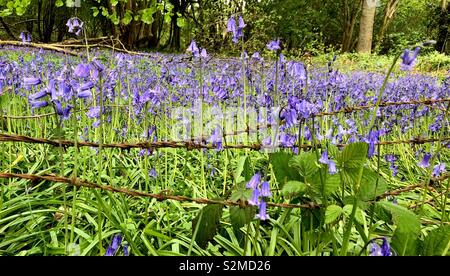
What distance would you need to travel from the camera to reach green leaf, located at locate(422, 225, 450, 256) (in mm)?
1618

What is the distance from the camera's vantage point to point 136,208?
257cm

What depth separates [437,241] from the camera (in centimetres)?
164

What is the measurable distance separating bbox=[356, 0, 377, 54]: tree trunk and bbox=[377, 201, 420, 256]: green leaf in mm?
16204

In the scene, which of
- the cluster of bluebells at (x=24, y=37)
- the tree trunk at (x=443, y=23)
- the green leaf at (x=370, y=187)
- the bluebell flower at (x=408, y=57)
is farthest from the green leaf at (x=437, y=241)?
the tree trunk at (x=443, y=23)

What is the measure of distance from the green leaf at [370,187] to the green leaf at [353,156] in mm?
113

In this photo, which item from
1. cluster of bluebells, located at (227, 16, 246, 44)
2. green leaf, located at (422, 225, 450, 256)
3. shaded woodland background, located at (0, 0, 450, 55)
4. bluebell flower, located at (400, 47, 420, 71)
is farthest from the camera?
shaded woodland background, located at (0, 0, 450, 55)

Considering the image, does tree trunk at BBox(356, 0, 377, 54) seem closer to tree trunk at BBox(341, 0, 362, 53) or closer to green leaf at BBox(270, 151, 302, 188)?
tree trunk at BBox(341, 0, 362, 53)

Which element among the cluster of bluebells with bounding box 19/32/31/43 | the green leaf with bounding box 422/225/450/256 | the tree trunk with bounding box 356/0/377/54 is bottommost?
the green leaf with bounding box 422/225/450/256

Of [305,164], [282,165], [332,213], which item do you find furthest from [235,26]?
[332,213]

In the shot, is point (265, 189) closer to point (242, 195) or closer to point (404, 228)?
point (242, 195)

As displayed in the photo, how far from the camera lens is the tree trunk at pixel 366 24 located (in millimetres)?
16534

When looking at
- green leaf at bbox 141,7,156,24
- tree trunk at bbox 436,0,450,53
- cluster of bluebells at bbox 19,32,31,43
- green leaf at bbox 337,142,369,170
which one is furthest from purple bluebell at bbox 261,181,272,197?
tree trunk at bbox 436,0,450,53

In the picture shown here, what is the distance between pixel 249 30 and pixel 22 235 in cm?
1900

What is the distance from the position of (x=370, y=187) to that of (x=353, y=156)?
0.62 feet
